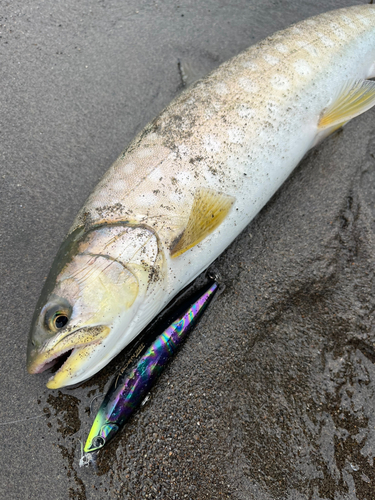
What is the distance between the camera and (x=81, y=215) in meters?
2.40

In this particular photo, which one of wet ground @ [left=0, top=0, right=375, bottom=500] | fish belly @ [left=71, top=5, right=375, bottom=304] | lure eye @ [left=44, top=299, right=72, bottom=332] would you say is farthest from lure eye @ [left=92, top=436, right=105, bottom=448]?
fish belly @ [left=71, top=5, right=375, bottom=304]

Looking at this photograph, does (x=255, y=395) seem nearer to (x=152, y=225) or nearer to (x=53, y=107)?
(x=152, y=225)

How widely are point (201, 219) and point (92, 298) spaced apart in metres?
0.98

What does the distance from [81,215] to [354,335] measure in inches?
95.8

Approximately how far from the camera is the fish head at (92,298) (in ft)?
6.84

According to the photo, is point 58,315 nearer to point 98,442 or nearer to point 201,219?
point 98,442

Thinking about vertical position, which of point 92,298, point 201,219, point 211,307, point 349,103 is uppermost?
point 92,298

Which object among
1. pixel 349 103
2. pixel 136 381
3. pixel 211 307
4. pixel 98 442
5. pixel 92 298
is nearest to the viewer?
pixel 92 298

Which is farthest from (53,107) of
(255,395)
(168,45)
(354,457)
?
(354,457)

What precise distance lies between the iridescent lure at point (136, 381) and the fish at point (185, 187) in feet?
0.73

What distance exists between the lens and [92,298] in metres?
2.09

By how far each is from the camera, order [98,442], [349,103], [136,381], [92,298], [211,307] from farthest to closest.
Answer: [349,103], [211,307], [136,381], [98,442], [92,298]

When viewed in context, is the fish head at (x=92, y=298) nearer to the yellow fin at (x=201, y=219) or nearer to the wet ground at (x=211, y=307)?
the yellow fin at (x=201, y=219)

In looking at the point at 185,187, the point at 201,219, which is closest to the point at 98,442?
the point at 201,219
